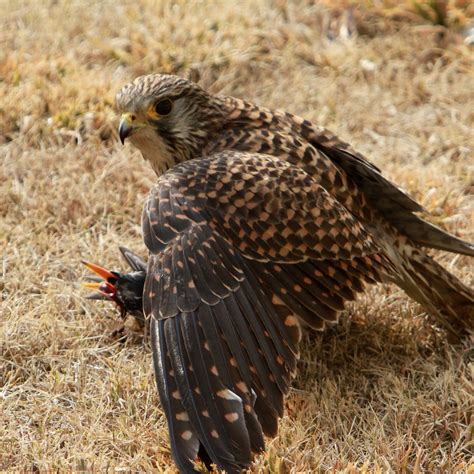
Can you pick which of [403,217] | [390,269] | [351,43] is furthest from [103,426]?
[351,43]

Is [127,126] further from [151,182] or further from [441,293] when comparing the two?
[441,293]

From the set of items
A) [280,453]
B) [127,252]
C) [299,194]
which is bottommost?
[280,453]

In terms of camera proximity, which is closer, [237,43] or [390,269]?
[390,269]

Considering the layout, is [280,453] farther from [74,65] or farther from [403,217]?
[74,65]

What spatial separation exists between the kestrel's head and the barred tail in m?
1.12

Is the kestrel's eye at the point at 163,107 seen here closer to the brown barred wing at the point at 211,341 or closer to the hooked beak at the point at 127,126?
the hooked beak at the point at 127,126

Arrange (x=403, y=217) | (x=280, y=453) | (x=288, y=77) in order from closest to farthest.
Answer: (x=280, y=453)
(x=403, y=217)
(x=288, y=77)

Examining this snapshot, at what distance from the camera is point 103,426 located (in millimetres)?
3754

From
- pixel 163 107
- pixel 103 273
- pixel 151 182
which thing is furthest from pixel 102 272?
pixel 151 182

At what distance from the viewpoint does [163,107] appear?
4.31m

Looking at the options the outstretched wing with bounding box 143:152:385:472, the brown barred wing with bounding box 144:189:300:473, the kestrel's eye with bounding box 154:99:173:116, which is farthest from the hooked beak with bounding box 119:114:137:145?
the brown barred wing with bounding box 144:189:300:473

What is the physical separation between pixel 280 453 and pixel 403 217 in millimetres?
1391

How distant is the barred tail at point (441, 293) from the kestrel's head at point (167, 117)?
1.12 m

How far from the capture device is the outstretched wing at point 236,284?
11.0ft
